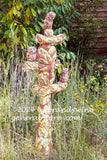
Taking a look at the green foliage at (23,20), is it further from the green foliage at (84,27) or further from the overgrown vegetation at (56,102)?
the green foliage at (84,27)

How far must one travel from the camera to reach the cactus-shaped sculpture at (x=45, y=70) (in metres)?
1.95

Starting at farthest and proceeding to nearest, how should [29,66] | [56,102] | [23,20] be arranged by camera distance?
[23,20], [56,102], [29,66]

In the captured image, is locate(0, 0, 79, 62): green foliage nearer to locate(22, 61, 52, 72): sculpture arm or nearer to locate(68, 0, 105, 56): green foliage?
locate(68, 0, 105, 56): green foliage

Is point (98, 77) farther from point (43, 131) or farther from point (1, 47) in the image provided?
point (43, 131)

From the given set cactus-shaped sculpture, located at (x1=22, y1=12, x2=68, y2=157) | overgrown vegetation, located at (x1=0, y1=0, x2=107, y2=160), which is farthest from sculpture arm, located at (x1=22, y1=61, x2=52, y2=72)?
overgrown vegetation, located at (x1=0, y1=0, x2=107, y2=160)

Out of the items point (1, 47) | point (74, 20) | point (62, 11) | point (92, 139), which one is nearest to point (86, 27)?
point (74, 20)

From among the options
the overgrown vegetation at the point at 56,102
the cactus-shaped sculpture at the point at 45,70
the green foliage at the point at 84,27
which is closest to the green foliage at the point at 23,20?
the overgrown vegetation at the point at 56,102

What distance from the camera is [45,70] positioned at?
2.00 meters

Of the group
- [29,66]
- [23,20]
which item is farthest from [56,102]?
[23,20]

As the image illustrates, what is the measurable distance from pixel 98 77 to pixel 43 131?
10.1ft

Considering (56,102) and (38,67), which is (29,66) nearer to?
(38,67)

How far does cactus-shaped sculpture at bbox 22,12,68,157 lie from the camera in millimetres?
1953

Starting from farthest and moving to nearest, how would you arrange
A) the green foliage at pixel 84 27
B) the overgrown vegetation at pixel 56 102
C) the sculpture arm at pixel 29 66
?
1. the green foliage at pixel 84 27
2. the overgrown vegetation at pixel 56 102
3. the sculpture arm at pixel 29 66

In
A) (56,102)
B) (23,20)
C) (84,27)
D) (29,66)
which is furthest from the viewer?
(84,27)
